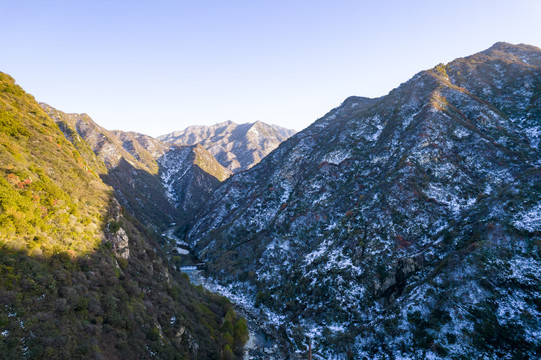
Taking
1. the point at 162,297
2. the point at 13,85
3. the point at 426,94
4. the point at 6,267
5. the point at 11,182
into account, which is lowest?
the point at 162,297

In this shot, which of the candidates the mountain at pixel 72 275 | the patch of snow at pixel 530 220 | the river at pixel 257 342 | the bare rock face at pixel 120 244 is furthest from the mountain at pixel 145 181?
the patch of snow at pixel 530 220

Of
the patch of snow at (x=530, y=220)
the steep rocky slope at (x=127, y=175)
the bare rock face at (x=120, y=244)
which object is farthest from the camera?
the steep rocky slope at (x=127, y=175)

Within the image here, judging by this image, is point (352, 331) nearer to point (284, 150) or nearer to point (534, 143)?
point (534, 143)

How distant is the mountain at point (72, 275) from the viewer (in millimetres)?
16594

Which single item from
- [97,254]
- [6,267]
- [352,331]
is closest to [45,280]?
[6,267]

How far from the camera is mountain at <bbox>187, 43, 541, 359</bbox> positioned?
2884 centimetres

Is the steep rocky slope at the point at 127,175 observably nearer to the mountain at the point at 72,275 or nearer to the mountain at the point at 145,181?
the mountain at the point at 145,181

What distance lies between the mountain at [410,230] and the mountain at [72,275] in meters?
16.9

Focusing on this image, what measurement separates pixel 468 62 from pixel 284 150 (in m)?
81.5

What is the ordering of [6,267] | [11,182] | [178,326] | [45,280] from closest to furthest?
[6,267] < [45,280] < [11,182] < [178,326]

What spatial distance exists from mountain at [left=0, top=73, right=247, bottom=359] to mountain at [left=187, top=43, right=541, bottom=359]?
1694cm

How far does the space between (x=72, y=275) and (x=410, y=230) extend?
50.8m

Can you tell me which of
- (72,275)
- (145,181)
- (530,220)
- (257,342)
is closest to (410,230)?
(530,220)

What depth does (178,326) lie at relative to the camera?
96.4 feet
